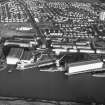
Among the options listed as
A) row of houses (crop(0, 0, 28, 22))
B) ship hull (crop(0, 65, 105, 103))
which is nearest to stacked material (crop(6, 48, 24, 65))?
ship hull (crop(0, 65, 105, 103))

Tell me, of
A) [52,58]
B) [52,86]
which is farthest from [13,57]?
[52,86]

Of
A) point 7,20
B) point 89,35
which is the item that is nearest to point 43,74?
point 89,35

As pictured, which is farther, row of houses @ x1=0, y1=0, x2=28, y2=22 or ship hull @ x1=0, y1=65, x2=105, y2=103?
row of houses @ x1=0, y1=0, x2=28, y2=22

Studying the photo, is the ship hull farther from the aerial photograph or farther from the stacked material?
the stacked material

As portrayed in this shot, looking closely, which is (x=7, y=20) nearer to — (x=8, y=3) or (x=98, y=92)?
(x=8, y=3)

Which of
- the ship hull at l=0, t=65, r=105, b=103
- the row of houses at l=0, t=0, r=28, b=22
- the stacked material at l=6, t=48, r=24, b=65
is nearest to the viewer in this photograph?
the ship hull at l=0, t=65, r=105, b=103

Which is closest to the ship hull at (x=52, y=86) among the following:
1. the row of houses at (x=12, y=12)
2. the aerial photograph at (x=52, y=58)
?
the aerial photograph at (x=52, y=58)

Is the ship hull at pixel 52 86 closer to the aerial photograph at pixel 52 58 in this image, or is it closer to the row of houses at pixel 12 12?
the aerial photograph at pixel 52 58

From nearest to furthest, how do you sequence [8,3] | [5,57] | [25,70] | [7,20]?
[25,70]
[5,57]
[7,20]
[8,3]
